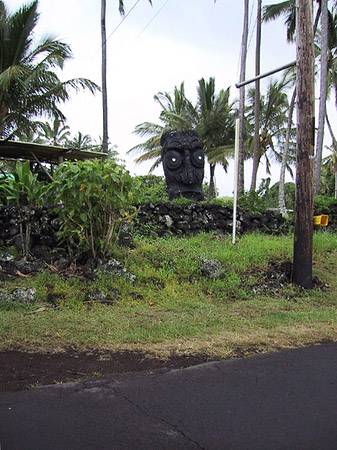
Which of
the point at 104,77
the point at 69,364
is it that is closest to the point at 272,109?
the point at 104,77

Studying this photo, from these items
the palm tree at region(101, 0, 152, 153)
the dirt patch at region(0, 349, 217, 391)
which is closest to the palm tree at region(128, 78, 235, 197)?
the palm tree at region(101, 0, 152, 153)

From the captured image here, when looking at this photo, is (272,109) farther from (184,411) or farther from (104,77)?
(184,411)

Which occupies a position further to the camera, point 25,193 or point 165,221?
point 165,221

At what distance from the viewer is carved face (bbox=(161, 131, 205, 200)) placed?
1197cm

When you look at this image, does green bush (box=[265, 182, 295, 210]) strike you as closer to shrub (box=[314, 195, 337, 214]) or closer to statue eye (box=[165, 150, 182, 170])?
shrub (box=[314, 195, 337, 214])

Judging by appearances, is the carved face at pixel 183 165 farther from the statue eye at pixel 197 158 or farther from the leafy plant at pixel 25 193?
the leafy plant at pixel 25 193

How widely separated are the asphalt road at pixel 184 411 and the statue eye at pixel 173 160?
8568 mm

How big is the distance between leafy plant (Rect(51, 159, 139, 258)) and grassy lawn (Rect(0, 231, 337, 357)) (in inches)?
23.7

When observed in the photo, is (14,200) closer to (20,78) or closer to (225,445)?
(225,445)

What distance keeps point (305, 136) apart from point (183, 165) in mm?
5167

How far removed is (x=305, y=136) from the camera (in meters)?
7.27

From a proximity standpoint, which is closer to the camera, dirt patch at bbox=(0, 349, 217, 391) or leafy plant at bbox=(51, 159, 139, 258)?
dirt patch at bbox=(0, 349, 217, 391)

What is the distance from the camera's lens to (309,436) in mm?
2740

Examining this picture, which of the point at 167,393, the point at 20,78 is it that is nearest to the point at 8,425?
the point at 167,393
